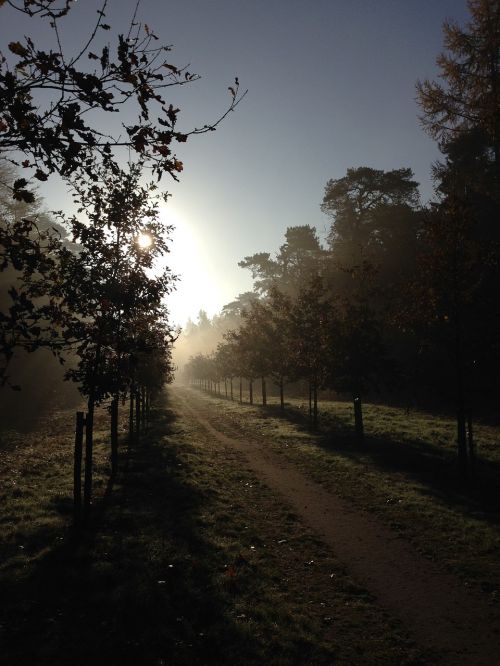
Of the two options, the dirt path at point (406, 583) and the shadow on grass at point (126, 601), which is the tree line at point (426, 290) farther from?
Answer: the shadow on grass at point (126, 601)

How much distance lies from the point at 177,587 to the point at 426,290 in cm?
1174

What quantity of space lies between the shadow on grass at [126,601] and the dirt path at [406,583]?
2.65 meters

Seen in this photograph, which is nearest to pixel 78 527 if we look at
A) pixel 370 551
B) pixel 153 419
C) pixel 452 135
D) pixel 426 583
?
pixel 370 551

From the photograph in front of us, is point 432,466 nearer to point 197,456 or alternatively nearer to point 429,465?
point 429,465

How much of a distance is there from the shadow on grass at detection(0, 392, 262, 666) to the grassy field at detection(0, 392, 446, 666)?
21mm

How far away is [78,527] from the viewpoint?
903cm

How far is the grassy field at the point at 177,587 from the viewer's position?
5484 millimetres

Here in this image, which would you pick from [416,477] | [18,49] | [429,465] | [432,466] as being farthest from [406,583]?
[18,49]

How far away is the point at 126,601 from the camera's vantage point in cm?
644

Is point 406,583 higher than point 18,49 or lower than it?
lower

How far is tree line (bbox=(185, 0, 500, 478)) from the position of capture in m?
13.9

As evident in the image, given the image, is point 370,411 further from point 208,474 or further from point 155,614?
point 155,614

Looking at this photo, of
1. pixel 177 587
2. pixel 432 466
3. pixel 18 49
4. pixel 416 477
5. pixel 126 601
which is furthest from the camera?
pixel 432 466

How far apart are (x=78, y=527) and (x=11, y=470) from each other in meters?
8.70
